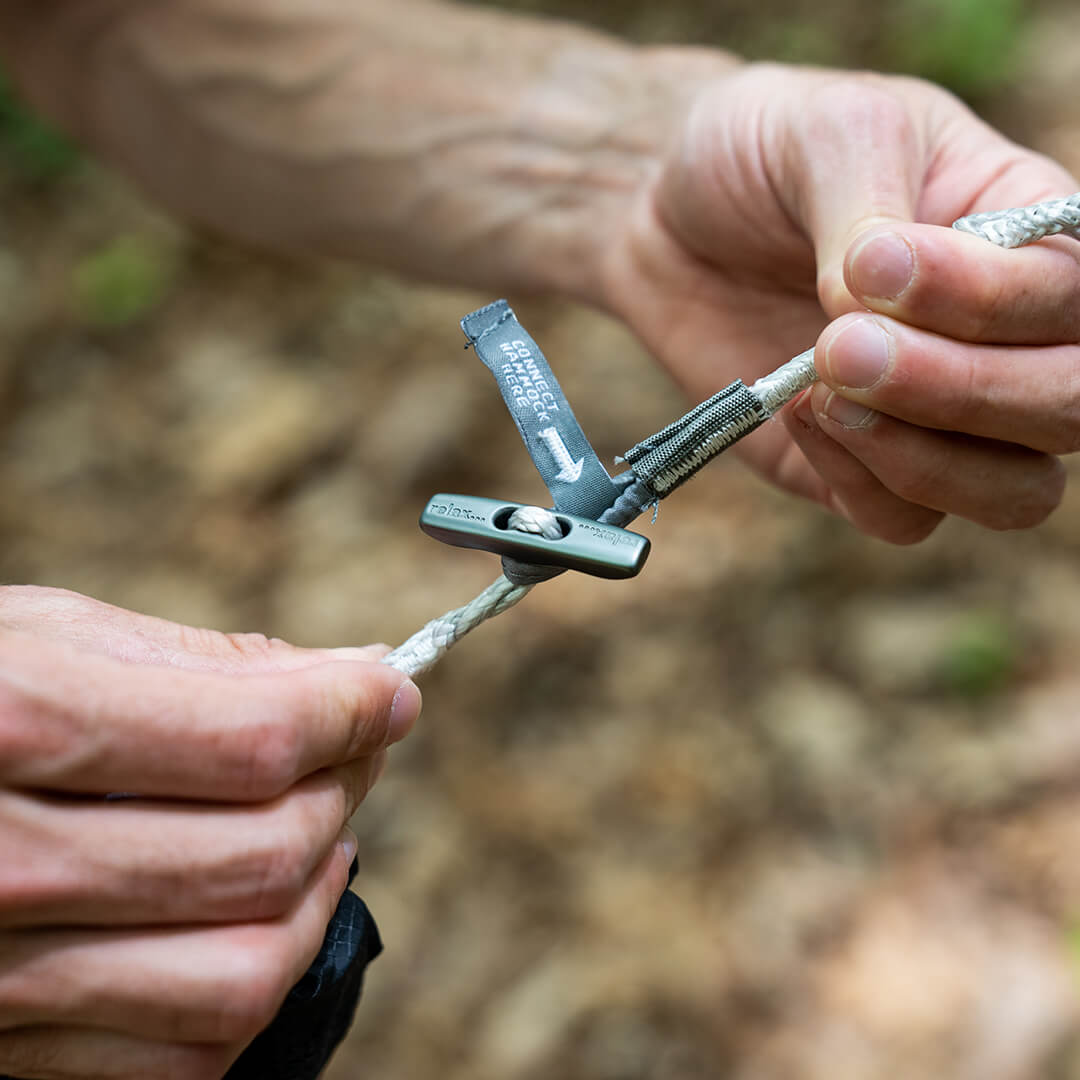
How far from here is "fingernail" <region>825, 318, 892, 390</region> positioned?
954 mm

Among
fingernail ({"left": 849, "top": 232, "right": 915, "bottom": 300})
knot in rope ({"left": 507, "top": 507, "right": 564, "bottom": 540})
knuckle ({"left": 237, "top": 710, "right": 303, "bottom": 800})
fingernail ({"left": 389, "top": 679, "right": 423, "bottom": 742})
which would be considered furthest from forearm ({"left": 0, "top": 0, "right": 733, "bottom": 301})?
knuckle ({"left": 237, "top": 710, "right": 303, "bottom": 800})

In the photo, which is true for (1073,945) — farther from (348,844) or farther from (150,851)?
(150,851)

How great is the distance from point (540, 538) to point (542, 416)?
0.60 feet

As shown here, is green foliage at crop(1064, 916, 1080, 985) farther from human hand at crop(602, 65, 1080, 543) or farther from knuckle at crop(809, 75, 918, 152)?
knuckle at crop(809, 75, 918, 152)

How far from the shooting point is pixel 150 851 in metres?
0.76

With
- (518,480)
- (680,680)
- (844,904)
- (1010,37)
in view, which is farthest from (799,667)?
(1010,37)

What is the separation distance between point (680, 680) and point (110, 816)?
5.89 ft

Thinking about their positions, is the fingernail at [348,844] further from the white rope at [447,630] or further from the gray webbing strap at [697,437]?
the gray webbing strap at [697,437]

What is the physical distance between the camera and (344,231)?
1.77 metres

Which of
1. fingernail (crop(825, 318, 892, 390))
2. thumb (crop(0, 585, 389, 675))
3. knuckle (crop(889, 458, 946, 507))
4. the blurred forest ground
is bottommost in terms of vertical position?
the blurred forest ground

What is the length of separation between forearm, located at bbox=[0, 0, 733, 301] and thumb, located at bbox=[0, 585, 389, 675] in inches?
36.0

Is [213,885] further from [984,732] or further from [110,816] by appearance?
[984,732]

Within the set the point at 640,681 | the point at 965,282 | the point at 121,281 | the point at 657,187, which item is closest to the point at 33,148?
the point at 121,281

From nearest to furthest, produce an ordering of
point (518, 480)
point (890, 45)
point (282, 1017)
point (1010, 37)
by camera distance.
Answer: point (282, 1017)
point (518, 480)
point (1010, 37)
point (890, 45)
